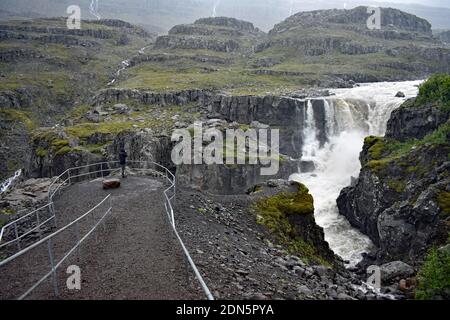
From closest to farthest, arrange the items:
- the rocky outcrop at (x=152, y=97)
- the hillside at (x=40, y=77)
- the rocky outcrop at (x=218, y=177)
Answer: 1. the rocky outcrop at (x=218, y=177)
2. the rocky outcrop at (x=152, y=97)
3. the hillside at (x=40, y=77)

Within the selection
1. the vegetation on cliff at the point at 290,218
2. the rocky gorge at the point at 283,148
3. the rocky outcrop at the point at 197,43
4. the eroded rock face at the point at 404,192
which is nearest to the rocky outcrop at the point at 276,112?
the rocky gorge at the point at 283,148

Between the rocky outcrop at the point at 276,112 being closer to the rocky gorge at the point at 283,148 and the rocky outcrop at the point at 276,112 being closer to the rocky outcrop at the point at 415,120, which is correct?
the rocky gorge at the point at 283,148

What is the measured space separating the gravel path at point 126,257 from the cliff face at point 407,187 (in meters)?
17.3

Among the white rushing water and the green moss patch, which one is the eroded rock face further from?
the white rushing water

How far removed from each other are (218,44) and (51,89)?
8426cm

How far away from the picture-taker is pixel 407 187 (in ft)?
119

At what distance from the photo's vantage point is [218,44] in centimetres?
19238

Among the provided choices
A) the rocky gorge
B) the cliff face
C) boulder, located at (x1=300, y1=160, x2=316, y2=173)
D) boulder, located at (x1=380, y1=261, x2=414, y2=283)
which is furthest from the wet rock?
boulder, located at (x1=380, y1=261, x2=414, y2=283)

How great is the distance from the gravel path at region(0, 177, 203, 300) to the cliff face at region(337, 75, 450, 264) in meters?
17.3

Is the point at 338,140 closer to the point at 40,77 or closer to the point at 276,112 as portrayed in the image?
the point at 276,112

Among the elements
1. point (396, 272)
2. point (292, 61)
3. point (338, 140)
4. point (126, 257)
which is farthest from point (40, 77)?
point (396, 272)

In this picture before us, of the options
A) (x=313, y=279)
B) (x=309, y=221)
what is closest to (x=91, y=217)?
(x=313, y=279)

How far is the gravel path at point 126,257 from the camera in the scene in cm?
1354
